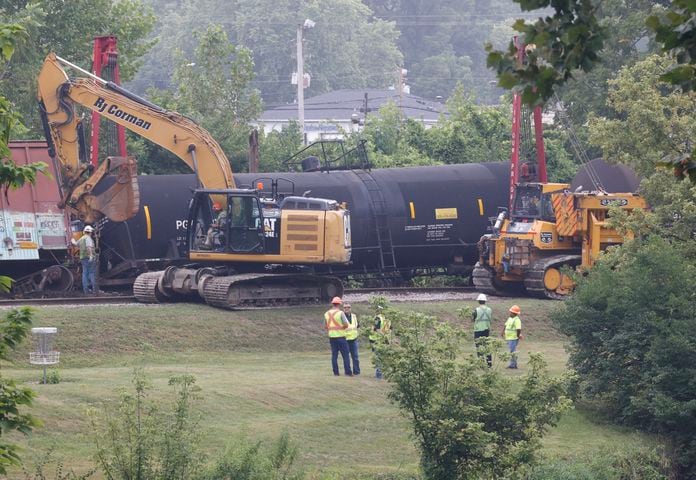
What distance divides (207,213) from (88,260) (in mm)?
3036

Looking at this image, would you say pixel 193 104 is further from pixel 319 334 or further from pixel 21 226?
pixel 319 334

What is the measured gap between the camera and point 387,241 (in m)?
31.3

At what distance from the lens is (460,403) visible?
14336mm

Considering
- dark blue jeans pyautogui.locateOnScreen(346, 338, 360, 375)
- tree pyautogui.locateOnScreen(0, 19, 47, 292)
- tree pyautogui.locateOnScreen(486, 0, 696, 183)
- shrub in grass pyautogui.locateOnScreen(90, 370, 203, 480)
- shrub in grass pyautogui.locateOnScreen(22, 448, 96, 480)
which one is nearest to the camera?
tree pyautogui.locateOnScreen(486, 0, 696, 183)

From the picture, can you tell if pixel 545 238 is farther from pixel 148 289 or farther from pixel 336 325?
pixel 336 325

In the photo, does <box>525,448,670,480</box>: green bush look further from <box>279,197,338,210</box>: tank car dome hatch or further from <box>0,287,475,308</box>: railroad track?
<box>0,287,475,308</box>: railroad track

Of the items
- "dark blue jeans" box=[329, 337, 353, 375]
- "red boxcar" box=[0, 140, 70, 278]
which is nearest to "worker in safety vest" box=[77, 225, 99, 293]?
"red boxcar" box=[0, 140, 70, 278]

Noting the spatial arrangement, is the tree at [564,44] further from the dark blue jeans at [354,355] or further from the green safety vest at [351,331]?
the dark blue jeans at [354,355]

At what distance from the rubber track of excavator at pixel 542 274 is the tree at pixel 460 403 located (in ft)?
49.8

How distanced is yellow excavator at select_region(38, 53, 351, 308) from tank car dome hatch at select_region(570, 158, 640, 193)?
770 centimetres

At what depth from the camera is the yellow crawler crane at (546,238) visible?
97.5ft

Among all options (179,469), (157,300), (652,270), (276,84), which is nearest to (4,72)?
(157,300)

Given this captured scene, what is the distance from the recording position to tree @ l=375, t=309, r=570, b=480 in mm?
14203

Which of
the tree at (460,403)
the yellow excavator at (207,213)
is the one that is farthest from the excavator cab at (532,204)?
the tree at (460,403)
